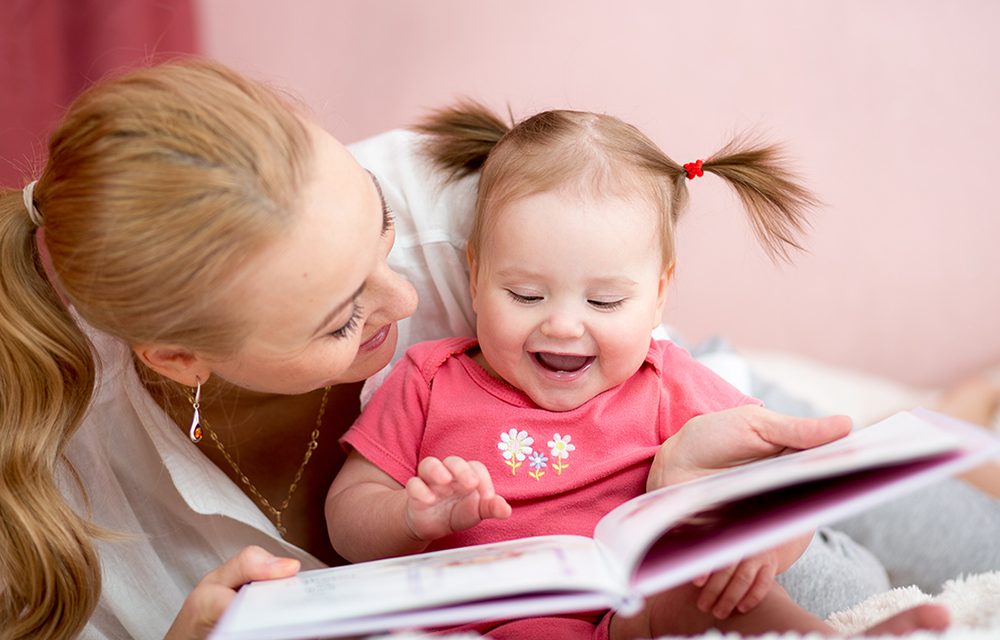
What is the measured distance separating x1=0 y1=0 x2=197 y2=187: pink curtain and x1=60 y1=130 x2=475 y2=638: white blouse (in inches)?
39.8

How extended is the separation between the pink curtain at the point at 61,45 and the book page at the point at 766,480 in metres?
1.58

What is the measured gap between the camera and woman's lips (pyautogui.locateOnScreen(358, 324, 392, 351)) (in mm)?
1097

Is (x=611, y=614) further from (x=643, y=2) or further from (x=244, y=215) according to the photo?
(x=643, y=2)

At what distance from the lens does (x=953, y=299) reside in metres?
2.55

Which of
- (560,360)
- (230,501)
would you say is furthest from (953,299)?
(230,501)

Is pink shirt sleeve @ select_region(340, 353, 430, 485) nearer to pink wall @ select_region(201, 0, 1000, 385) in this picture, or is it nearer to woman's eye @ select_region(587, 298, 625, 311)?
woman's eye @ select_region(587, 298, 625, 311)

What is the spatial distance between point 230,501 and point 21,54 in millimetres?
1344

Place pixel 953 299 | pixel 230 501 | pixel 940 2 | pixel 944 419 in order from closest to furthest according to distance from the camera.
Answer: pixel 944 419
pixel 230 501
pixel 940 2
pixel 953 299

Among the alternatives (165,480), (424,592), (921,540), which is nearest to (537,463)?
(424,592)

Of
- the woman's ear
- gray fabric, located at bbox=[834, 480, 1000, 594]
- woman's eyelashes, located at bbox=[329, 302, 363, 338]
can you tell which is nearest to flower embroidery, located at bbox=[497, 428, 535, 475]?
woman's eyelashes, located at bbox=[329, 302, 363, 338]

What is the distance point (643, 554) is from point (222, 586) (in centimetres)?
38

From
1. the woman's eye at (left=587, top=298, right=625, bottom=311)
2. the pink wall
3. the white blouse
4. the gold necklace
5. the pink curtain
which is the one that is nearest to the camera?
the woman's eye at (left=587, top=298, right=625, bottom=311)

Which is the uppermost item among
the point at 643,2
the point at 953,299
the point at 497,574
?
the point at 643,2

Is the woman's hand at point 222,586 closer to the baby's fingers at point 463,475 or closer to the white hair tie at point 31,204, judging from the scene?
the baby's fingers at point 463,475
